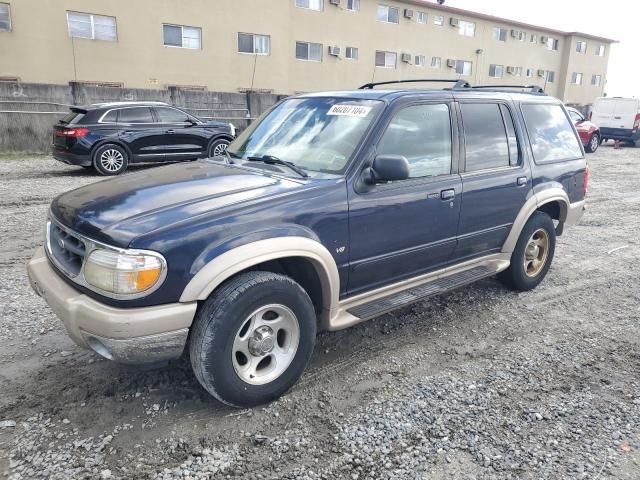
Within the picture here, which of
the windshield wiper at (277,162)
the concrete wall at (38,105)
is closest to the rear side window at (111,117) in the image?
the concrete wall at (38,105)

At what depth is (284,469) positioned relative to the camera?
2570 millimetres

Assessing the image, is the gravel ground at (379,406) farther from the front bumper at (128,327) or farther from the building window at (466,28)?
the building window at (466,28)

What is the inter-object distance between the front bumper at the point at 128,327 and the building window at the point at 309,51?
2586 cm

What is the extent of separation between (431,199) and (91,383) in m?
2.68

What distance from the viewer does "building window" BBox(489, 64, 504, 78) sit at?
36.3 metres

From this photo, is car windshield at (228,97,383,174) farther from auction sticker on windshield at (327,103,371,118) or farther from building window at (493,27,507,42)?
building window at (493,27,507,42)

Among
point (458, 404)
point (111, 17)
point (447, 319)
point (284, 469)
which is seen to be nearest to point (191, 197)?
point (284, 469)

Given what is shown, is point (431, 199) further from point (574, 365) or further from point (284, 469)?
point (284, 469)

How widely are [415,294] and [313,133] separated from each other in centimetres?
144

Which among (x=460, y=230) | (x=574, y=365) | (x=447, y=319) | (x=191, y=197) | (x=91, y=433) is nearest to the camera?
(x=91, y=433)

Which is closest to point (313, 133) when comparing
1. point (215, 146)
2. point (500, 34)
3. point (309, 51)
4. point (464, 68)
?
point (215, 146)

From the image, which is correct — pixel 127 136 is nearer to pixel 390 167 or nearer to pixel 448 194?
pixel 448 194

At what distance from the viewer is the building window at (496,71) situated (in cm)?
3631

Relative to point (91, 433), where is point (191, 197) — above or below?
above
